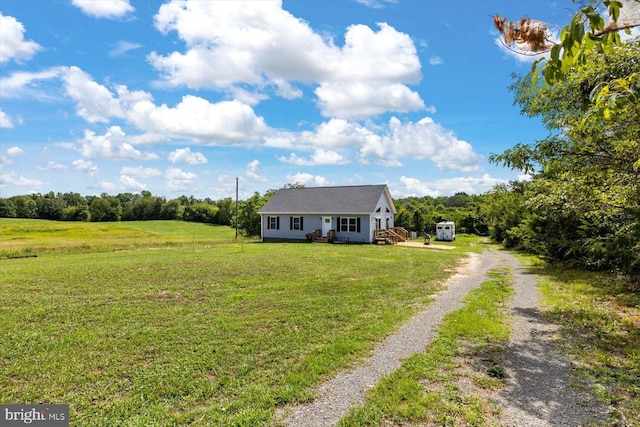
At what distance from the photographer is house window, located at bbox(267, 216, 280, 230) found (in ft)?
93.4

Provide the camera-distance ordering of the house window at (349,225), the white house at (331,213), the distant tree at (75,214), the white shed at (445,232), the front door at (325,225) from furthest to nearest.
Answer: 1. the distant tree at (75,214)
2. the white shed at (445,232)
3. the front door at (325,225)
4. the house window at (349,225)
5. the white house at (331,213)

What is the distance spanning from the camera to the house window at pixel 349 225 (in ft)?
81.6

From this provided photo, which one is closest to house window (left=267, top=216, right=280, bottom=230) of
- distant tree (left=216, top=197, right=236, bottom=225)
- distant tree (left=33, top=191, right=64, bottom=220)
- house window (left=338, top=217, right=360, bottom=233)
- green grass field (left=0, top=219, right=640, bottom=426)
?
house window (left=338, top=217, right=360, bottom=233)

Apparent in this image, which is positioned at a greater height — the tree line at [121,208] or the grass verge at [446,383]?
the tree line at [121,208]

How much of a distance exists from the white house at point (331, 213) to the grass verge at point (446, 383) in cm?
1850

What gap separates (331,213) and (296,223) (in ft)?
11.4

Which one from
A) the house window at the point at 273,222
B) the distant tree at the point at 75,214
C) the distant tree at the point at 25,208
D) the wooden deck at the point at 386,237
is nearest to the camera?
the wooden deck at the point at 386,237

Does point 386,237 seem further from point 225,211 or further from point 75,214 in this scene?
point 75,214

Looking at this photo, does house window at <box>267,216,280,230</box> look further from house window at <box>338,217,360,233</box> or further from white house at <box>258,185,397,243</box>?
house window at <box>338,217,360,233</box>

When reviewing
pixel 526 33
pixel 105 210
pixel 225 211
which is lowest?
pixel 225 211

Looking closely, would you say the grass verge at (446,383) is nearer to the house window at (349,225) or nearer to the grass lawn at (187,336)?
the grass lawn at (187,336)

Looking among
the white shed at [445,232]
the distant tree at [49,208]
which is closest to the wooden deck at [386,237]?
the white shed at [445,232]

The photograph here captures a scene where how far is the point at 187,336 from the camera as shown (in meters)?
5.58

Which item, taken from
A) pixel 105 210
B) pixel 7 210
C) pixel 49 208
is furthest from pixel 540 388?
pixel 7 210
